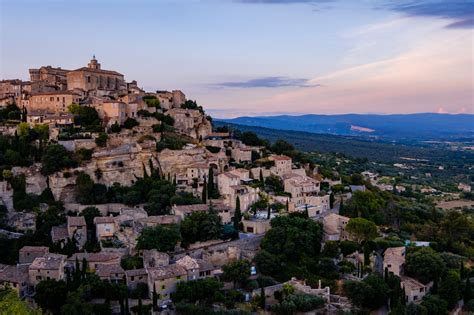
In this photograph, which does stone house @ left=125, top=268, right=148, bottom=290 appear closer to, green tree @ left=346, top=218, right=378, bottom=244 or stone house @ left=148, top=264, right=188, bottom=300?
stone house @ left=148, top=264, right=188, bottom=300

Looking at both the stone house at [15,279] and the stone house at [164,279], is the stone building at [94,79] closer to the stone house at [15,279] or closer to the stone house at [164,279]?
the stone house at [15,279]

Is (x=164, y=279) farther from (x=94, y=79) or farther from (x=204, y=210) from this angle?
(x=94, y=79)

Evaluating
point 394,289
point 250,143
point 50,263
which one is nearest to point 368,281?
point 394,289

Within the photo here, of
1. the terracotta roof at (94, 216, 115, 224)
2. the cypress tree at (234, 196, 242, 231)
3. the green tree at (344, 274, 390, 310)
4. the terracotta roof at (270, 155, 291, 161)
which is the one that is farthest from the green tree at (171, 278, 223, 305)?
the terracotta roof at (270, 155, 291, 161)

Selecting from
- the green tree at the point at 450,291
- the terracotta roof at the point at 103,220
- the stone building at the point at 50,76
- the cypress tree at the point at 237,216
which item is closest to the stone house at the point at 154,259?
the terracotta roof at the point at 103,220

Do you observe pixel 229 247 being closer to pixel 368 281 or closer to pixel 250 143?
pixel 368 281
